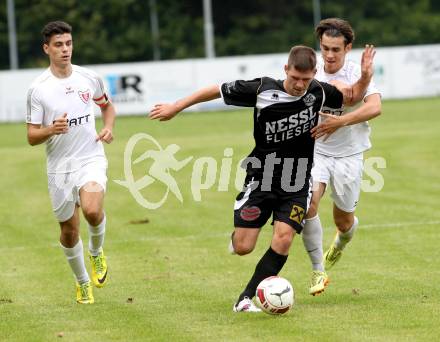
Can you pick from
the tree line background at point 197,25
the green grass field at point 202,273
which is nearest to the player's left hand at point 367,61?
the green grass field at point 202,273

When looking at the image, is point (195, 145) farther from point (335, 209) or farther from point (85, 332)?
point (85, 332)

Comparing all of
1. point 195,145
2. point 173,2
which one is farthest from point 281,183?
point 173,2

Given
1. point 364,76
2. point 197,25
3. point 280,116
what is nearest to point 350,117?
point 364,76

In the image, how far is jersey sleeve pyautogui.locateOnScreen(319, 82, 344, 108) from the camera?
8617mm

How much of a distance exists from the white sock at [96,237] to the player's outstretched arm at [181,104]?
1.53m

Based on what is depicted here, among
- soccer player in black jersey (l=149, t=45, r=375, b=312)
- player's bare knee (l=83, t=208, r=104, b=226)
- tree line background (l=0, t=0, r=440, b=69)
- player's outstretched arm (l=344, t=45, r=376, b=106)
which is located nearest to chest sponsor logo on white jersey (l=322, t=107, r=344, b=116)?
player's outstretched arm (l=344, t=45, r=376, b=106)

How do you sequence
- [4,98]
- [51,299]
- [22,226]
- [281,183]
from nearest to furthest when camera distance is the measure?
[281,183], [51,299], [22,226], [4,98]

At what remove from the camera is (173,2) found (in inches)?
2138

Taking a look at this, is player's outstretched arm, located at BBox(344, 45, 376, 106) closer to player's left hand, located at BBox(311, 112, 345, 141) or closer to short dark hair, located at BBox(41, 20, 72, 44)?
player's left hand, located at BBox(311, 112, 345, 141)

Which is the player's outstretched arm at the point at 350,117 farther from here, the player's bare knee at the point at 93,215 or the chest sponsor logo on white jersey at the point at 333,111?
the player's bare knee at the point at 93,215

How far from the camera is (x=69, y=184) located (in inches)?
370

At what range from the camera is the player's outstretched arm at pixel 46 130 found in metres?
8.84


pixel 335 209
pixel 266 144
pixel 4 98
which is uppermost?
pixel 266 144

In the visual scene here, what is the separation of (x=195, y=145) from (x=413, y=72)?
17686mm
